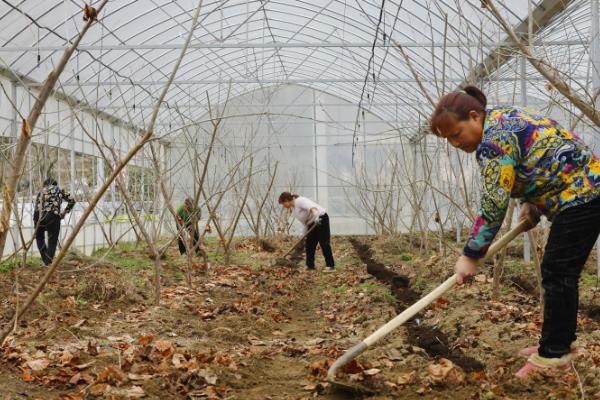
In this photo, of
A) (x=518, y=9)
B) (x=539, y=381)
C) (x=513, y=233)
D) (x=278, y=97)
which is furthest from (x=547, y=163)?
(x=278, y=97)

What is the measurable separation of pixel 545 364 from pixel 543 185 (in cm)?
83

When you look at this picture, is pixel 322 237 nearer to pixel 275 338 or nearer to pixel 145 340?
pixel 275 338

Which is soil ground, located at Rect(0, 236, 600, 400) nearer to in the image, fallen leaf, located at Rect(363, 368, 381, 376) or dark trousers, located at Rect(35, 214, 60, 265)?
fallen leaf, located at Rect(363, 368, 381, 376)

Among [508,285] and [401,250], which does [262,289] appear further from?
[401,250]

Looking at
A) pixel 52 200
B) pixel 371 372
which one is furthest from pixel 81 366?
pixel 52 200

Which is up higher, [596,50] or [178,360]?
[596,50]

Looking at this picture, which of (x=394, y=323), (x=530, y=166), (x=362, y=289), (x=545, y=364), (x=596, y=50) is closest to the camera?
(x=530, y=166)

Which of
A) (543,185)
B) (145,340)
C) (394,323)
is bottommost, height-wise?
(145,340)

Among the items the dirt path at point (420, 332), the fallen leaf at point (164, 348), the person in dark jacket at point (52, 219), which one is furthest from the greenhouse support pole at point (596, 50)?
the person in dark jacket at point (52, 219)

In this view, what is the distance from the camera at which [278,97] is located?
22.5m

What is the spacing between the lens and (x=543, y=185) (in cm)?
297

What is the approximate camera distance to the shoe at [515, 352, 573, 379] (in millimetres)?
3047

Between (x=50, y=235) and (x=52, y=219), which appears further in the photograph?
(x=50, y=235)

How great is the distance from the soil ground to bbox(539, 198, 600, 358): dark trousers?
0.22 metres
